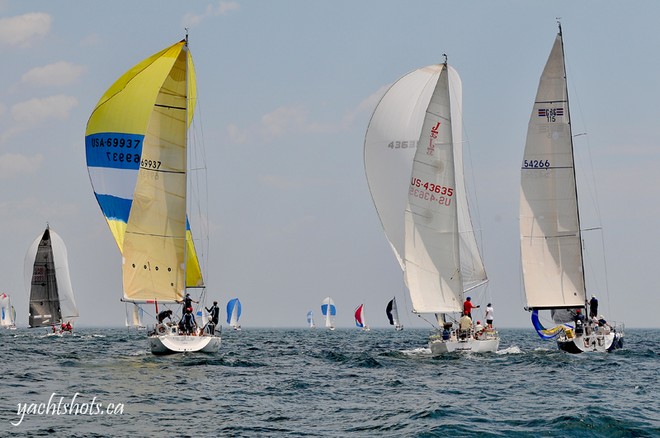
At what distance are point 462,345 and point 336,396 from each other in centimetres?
1077

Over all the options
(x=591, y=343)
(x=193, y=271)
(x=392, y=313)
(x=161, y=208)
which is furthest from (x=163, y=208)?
(x=392, y=313)

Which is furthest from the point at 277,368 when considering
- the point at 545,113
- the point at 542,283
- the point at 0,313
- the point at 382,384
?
the point at 0,313

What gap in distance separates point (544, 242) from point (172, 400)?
20.1 meters

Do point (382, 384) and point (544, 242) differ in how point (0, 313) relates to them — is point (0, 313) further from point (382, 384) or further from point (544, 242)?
point (382, 384)

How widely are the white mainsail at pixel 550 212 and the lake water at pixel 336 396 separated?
4.50 m

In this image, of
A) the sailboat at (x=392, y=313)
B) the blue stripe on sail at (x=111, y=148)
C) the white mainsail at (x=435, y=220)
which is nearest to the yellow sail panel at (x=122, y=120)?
the blue stripe on sail at (x=111, y=148)

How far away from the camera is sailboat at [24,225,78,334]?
67744 millimetres

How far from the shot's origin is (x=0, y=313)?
106 m

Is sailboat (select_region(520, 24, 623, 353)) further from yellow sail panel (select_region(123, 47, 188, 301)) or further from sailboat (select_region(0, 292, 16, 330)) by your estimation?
sailboat (select_region(0, 292, 16, 330))

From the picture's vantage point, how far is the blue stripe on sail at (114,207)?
134 feet

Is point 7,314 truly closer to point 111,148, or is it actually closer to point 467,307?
point 111,148

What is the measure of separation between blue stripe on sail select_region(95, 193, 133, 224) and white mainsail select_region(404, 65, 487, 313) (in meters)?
14.1

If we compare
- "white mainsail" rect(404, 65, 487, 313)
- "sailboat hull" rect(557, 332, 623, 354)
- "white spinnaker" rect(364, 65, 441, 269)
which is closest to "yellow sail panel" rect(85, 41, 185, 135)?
"white spinnaker" rect(364, 65, 441, 269)
